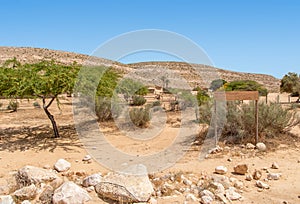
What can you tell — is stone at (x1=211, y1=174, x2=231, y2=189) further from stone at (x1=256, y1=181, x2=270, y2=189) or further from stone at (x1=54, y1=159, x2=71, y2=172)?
stone at (x1=54, y1=159, x2=71, y2=172)

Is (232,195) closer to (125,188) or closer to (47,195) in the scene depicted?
(125,188)

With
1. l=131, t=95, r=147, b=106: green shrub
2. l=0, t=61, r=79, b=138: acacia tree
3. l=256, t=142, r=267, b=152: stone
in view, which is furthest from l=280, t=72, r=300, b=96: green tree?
l=0, t=61, r=79, b=138: acacia tree

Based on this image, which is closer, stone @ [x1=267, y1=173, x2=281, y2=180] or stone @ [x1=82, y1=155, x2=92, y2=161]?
stone @ [x1=267, y1=173, x2=281, y2=180]

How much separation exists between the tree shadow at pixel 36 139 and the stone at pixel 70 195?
3.80 m

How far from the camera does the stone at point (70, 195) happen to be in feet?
14.3

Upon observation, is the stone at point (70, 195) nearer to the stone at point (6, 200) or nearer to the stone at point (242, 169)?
the stone at point (6, 200)

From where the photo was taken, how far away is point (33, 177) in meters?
5.17

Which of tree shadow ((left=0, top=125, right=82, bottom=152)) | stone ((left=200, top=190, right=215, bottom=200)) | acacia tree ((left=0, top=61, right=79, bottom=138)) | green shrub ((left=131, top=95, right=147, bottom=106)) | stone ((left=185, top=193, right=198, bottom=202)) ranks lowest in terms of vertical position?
stone ((left=185, top=193, right=198, bottom=202))

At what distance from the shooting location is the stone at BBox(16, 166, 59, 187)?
16.8 ft

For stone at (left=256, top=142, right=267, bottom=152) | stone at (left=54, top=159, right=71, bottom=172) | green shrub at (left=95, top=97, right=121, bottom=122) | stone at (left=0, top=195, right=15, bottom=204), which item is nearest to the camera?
stone at (left=0, top=195, right=15, bottom=204)

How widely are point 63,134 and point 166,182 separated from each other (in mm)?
6451

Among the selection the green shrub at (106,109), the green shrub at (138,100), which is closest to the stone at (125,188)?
the green shrub at (106,109)

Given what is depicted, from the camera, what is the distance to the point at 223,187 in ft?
16.4

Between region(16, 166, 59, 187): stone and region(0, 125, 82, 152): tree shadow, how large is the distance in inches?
111
